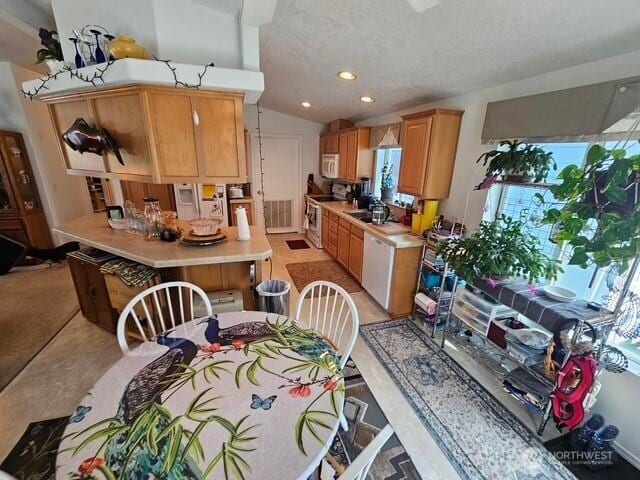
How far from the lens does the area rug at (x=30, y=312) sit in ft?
7.64

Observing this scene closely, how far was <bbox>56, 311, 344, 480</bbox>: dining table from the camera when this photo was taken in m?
0.84

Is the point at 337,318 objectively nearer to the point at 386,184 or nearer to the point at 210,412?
the point at 210,412

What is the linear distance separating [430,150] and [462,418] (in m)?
2.19

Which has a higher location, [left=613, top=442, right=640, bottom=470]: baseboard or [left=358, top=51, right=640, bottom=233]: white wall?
[left=358, top=51, right=640, bottom=233]: white wall

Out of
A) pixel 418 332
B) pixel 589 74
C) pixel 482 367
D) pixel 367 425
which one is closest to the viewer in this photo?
pixel 589 74

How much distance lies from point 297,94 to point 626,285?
3828 mm

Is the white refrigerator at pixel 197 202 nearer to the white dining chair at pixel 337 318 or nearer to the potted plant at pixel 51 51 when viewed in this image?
the potted plant at pixel 51 51

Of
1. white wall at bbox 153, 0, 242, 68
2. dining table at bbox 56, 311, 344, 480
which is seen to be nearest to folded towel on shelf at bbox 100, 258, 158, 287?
dining table at bbox 56, 311, 344, 480

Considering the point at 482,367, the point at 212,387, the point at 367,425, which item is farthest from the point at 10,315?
the point at 482,367

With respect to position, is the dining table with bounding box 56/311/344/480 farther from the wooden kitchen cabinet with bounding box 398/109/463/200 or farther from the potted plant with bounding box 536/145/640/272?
the wooden kitchen cabinet with bounding box 398/109/463/200

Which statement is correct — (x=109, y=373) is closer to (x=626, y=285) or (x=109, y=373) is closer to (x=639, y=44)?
(x=626, y=285)

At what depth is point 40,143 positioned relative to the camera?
391 centimetres

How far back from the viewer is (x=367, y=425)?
176 cm

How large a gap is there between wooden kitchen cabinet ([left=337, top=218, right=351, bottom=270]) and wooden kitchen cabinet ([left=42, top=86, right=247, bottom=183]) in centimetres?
185
